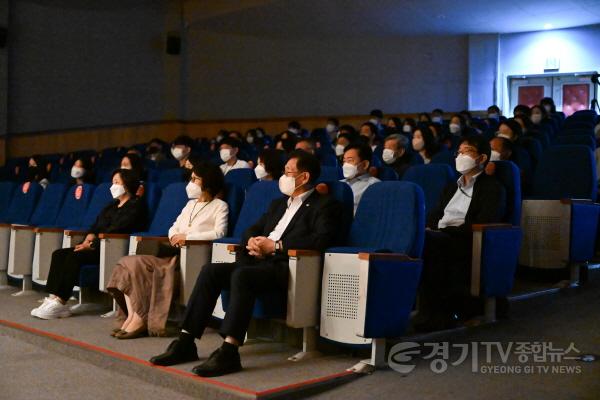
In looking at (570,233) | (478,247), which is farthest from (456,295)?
(570,233)

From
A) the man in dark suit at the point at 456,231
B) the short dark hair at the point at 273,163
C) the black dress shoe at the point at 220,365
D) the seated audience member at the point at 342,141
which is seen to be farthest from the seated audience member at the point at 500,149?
the black dress shoe at the point at 220,365

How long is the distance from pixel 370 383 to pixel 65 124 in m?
7.55

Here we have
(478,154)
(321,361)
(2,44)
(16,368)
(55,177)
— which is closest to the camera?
(321,361)

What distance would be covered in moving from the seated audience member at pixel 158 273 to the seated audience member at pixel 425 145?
60.9 inches

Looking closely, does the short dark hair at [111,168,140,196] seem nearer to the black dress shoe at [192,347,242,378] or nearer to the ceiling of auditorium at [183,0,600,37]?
the black dress shoe at [192,347,242,378]

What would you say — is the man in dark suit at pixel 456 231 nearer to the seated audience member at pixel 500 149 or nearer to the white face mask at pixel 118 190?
the seated audience member at pixel 500 149

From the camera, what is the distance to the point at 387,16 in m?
8.39

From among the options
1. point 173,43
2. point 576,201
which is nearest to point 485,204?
point 576,201

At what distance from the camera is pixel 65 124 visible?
8.89 m

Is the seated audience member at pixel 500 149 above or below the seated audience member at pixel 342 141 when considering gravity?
below

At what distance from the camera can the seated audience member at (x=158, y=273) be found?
279 centimetres

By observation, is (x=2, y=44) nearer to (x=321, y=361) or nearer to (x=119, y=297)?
(x=119, y=297)

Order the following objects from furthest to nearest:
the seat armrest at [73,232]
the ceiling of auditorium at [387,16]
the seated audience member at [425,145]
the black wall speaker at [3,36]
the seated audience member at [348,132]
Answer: the black wall speaker at [3,36] < the ceiling of auditorium at [387,16] < the seated audience member at [348,132] < the seated audience member at [425,145] < the seat armrest at [73,232]

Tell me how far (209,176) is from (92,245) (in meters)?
0.72
